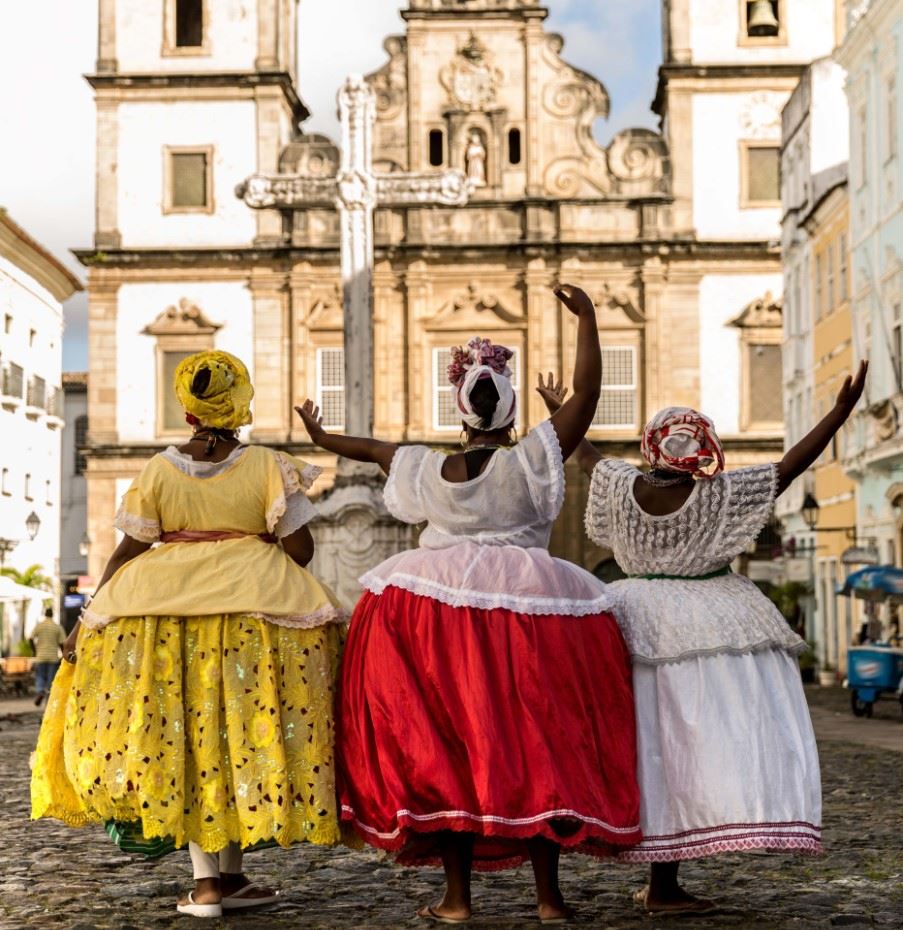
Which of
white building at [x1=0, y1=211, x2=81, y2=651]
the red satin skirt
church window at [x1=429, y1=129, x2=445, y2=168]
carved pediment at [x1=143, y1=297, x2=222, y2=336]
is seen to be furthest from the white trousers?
church window at [x1=429, y1=129, x2=445, y2=168]

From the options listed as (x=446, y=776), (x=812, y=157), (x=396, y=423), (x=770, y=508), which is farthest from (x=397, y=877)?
(x=396, y=423)

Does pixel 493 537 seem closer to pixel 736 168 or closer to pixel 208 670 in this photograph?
pixel 208 670

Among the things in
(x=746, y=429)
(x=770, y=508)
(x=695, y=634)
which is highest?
(x=746, y=429)

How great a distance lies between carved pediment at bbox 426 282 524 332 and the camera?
41594 millimetres

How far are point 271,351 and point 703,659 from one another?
36.2 meters

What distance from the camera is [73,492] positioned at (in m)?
56.2

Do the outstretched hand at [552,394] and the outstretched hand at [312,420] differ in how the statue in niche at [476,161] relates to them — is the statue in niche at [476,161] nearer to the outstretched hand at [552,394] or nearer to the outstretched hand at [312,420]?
the outstretched hand at [552,394]

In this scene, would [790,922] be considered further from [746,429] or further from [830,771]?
[746,429]

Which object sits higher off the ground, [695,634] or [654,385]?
[654,385]

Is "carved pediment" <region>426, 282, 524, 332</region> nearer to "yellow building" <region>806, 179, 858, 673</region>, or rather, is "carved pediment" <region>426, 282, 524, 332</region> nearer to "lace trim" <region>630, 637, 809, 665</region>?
"yellow building" <region>806, 179, 858, 673</region>

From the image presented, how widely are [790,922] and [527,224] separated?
119 ft

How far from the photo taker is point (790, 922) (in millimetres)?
5898

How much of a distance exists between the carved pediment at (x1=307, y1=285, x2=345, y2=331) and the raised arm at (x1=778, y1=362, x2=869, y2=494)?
3548 cm

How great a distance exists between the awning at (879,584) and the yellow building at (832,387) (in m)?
9.00
